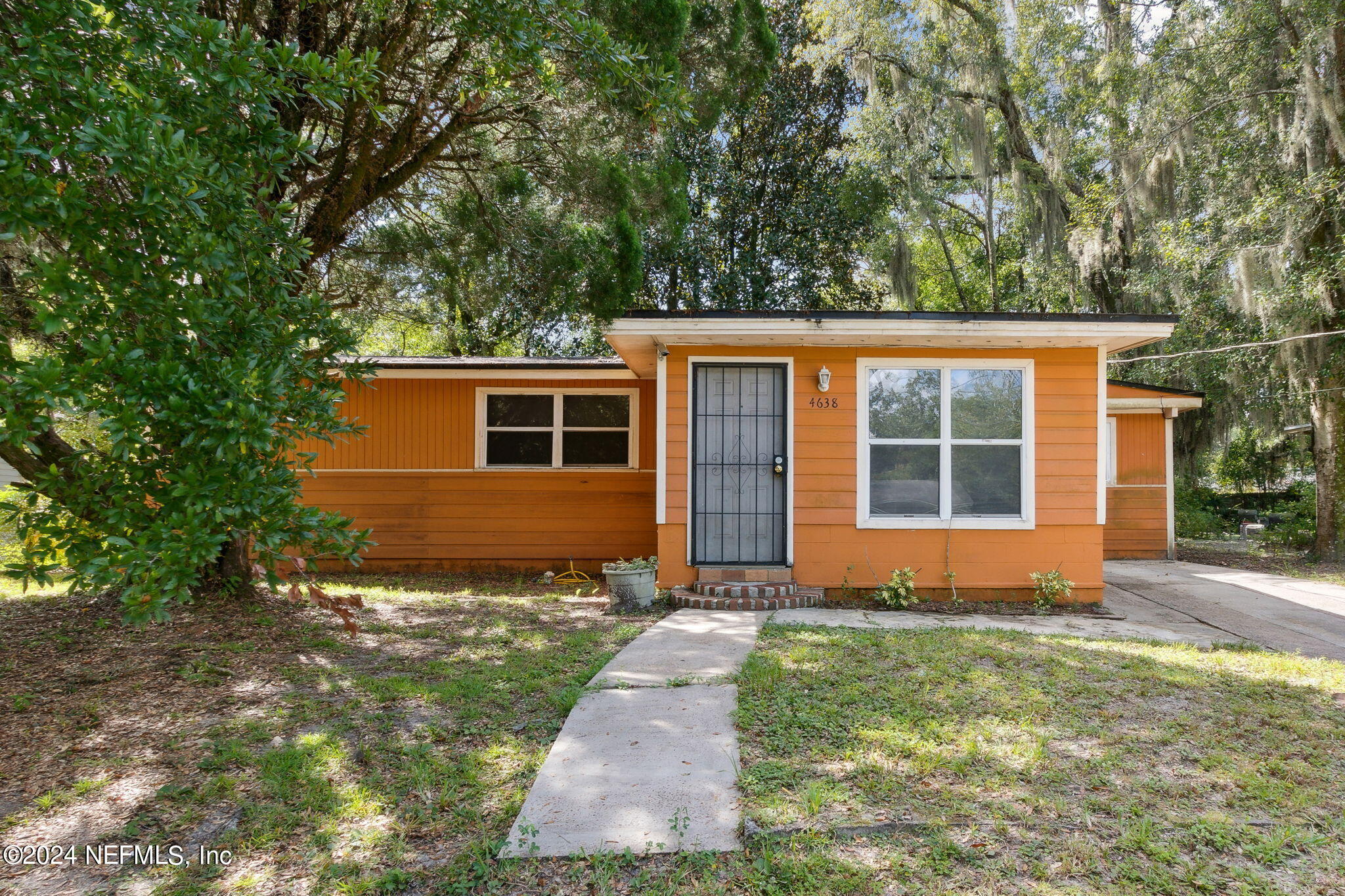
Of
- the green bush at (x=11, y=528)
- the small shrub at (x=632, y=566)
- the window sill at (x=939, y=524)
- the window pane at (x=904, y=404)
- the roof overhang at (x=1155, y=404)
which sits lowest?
the small shrub at (x=632, y=566)

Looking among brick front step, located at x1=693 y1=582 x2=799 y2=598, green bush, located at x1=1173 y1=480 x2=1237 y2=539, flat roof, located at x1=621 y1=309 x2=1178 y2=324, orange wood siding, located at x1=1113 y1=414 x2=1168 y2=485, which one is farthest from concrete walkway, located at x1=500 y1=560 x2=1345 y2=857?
green bush, located at x1=1173 y1=480 x2=1237 y2=539

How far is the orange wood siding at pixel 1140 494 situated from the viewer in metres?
10.8

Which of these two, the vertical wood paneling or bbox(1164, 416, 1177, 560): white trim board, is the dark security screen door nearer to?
the vertical wood paneling

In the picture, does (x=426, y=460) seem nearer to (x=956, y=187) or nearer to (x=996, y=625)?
(x=996, y=625)

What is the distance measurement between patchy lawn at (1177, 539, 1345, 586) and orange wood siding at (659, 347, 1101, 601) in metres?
4.57

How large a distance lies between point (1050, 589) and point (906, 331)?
2.76 metres

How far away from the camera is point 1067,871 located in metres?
2.29

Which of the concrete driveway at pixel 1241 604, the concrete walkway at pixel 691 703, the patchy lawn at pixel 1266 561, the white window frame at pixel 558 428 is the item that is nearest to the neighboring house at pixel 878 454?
the concrete walkway at pixel 691 703

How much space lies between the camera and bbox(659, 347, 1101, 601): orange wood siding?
6598 mm

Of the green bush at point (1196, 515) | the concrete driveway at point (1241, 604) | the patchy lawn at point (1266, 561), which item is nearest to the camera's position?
the concrete driveway at point (1241, 604)

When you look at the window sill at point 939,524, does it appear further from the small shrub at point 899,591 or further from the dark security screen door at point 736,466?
the dark security screen door at point 736,466

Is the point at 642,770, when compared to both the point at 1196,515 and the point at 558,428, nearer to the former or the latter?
the point at 558,428

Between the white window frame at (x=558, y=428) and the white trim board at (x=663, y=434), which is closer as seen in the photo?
the white trim board at (x=663, y=434)

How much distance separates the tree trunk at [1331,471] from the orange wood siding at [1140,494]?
195cm
